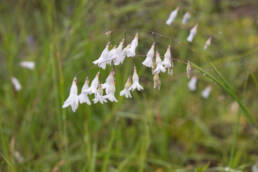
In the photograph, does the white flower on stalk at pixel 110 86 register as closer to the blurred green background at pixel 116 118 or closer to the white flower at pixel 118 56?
the white flower at pixel 118 56

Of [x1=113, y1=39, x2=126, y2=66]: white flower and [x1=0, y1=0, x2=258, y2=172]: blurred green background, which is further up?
[x1=113, y1=39, x2=126, y2=66]: white flower

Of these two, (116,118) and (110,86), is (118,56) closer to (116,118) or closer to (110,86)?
(110,86)

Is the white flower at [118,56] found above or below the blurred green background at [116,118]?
above

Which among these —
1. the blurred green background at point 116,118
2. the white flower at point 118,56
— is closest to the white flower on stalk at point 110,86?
the white flower at point 118,56

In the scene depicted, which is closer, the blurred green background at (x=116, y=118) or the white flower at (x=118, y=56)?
the white flower at (x=118, y=56)

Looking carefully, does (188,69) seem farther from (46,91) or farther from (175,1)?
(175,1)

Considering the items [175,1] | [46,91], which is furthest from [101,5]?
[46,91]

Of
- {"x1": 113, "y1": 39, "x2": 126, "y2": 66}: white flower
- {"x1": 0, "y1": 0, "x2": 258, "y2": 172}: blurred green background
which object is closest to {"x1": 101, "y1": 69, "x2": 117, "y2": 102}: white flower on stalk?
{"x1": 113, "y1": 39, "x2": 126, "y2": 66}: white flower

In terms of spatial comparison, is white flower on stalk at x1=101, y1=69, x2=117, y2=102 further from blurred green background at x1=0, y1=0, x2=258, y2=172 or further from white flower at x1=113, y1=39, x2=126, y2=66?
blurred green background at x1=0, y1=0, x2=258, y2=172

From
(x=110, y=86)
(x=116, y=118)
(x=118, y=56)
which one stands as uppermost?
(x=118, y=56)

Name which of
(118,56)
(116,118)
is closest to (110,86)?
(118,56)

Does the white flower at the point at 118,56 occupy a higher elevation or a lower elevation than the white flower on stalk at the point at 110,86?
higher
